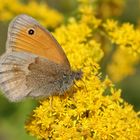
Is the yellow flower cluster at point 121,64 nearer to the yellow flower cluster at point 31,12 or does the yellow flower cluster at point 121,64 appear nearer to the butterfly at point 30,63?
the yellow flower cluster at point 31,12

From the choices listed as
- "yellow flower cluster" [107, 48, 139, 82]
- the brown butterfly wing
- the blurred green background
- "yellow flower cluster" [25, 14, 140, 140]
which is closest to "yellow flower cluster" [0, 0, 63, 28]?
the blurred green background

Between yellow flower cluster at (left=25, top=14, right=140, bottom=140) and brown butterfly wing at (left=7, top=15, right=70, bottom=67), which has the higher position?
brown butterfly wing at (left=7, top=15, right=70, bottom=67)

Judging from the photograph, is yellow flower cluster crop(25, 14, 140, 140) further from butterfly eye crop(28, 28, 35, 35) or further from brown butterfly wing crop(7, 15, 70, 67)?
butterfly eye crop(28, 28, 35, 35)

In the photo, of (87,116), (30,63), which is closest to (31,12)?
(30,63)

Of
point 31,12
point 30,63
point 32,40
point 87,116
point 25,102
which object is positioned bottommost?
point 25,102

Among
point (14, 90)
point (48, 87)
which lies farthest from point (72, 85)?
point (14, 90)

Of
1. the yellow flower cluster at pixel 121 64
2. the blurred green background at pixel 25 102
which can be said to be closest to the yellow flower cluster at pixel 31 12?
the blurred green background at pixel 25 102

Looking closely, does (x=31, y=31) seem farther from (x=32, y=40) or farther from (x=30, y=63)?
(x=30, y=63)
